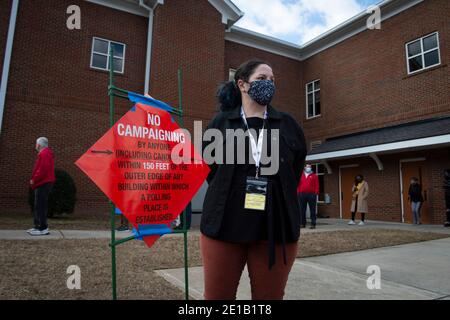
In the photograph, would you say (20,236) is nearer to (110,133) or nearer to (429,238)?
(110,133)

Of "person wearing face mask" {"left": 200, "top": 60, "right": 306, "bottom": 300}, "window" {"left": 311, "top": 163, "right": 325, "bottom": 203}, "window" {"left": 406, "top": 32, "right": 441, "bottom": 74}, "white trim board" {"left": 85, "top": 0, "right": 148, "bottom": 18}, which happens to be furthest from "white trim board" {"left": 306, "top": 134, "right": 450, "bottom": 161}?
"person wearing face mask" {"left": 200, "top": 60, "right": 306, "bottom": 300}

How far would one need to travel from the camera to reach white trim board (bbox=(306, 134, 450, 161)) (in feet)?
36.4

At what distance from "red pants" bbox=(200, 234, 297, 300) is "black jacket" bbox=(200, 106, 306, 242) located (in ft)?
0.35

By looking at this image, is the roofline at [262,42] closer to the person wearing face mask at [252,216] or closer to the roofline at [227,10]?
the roofline at [227,10]

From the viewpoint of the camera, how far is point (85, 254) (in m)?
5.00

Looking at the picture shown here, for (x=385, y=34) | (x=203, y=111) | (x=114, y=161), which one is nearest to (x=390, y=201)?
(x=385, y=34)

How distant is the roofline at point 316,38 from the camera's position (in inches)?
579

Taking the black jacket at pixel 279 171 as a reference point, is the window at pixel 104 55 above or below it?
above

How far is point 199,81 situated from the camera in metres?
15.0

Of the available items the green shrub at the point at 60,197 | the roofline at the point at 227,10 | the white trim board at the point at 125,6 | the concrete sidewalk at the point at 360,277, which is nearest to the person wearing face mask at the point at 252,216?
the concrete sidewalk at the point at 360,277

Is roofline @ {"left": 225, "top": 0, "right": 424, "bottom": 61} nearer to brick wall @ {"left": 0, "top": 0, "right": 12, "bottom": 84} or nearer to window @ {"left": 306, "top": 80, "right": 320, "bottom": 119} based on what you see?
window @ {"left": 306, "top": 80, "right": 320, "bottom": 119}

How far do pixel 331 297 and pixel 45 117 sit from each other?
1251 cm

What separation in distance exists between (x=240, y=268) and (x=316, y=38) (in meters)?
18.3

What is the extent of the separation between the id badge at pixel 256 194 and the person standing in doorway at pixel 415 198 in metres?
12.3
